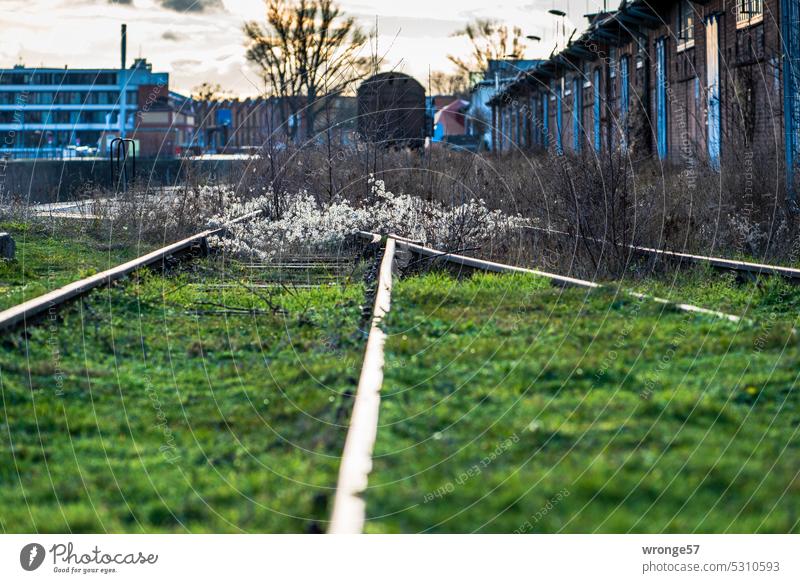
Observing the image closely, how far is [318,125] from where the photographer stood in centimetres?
2905

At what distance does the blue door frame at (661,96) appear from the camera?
27.3 metres

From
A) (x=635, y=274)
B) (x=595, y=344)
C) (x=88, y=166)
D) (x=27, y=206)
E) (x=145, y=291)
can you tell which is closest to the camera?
(x=595, y=344)

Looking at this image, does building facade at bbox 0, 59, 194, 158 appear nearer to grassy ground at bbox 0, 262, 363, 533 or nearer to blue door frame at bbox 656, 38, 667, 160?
blue door frame at bbox 656, 38, 667, 160

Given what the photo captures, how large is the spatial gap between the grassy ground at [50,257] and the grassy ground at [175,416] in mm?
2058

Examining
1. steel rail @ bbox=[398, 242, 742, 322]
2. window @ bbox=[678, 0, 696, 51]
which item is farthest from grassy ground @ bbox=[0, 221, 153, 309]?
window @ bbox=[678, 0, 696, 51]

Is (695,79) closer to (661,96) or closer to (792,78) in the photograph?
(661,96)

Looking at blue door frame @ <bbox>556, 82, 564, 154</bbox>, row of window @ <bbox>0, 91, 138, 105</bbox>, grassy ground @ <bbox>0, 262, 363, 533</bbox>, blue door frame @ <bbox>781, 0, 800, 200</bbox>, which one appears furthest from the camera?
row of window @ <bbox>0, 91, 138, 105</bbox>

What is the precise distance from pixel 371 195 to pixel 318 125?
11.6m

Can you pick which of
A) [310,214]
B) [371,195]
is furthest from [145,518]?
[371,195]

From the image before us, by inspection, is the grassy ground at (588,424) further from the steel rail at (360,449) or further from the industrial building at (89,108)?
the industrial building at (89,108)

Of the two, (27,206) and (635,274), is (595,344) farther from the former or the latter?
(27,206)

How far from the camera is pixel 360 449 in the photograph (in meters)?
3.92

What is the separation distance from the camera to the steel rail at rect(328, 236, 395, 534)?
323 centimetres

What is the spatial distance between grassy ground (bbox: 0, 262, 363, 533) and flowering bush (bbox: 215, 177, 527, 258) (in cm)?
557
